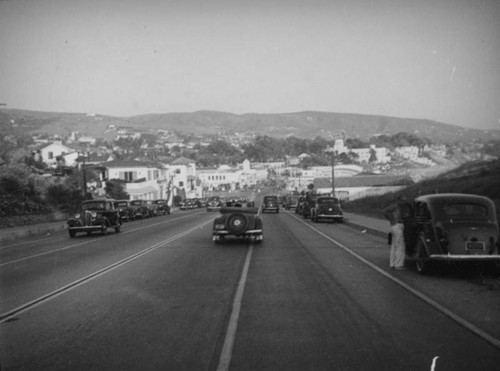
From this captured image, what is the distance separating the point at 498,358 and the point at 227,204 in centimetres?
1614

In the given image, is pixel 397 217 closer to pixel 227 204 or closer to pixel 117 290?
pixel 117 290

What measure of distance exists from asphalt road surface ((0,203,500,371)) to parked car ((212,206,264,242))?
16.3 feet

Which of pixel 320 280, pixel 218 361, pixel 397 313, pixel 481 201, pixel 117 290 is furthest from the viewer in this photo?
pixel 481 201

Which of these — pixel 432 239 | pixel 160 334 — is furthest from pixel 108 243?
pixel 160 334

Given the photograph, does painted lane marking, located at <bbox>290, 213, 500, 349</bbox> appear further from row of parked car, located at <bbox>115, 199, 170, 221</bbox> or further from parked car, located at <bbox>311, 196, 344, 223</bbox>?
row of parked car, located at <bbox>115, 199, 170, 221</bbox>

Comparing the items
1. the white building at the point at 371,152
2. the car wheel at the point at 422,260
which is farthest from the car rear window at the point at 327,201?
the white building at the point at 371,152

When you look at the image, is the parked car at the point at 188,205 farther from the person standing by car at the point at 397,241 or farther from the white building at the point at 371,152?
the white building at the point at 371,152

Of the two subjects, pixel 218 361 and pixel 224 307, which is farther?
pixel 224 307

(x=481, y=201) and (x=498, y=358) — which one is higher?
(x=481, y=201)

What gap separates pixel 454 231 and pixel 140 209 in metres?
41.3

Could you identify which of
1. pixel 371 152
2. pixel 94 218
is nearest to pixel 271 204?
pixel 94 218

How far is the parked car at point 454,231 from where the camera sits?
1191 cm

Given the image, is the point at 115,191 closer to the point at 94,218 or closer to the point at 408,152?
the point at 94,218

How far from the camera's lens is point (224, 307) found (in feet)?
30.2
